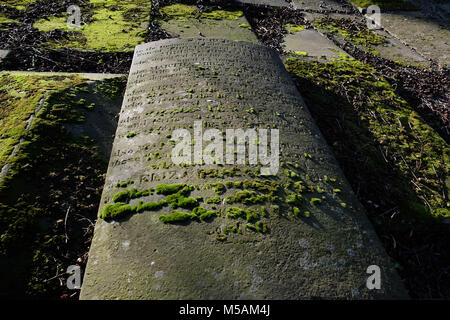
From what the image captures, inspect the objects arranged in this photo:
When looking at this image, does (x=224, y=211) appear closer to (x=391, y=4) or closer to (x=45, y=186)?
(x=45, y=186)

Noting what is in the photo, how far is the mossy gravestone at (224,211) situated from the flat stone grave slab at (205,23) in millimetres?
2389

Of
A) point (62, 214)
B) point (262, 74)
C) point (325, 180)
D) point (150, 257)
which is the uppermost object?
point (262, 74)

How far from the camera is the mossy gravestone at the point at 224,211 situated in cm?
146

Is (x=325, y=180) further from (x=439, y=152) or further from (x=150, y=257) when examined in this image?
(x=439, y=152)

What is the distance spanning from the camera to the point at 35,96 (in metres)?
2.62

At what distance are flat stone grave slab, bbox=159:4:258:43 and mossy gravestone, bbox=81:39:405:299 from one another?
2389 mm

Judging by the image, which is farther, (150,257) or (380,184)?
(380,184)

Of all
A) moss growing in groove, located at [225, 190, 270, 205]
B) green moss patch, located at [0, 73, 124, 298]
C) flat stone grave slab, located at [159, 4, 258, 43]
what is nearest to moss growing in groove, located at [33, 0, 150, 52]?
flat stone grave slab, located at [159, 4, 258, 43]

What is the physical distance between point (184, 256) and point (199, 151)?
84 centimetres

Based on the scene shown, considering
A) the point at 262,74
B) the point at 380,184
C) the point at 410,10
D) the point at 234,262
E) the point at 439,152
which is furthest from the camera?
the point at 410,10

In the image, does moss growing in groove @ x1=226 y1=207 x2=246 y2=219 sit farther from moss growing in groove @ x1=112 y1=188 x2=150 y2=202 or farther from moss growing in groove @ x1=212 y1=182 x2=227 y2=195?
moss growing in groove @ x1=112 y1=188 x2=150 y2=202

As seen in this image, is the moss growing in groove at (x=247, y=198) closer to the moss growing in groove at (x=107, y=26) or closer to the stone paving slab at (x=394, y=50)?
the moss growing in groove at (x=107, y=26)

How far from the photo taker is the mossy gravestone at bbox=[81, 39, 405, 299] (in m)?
1.46

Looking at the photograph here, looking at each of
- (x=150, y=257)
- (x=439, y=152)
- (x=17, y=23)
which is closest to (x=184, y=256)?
(x=150, y=257)
